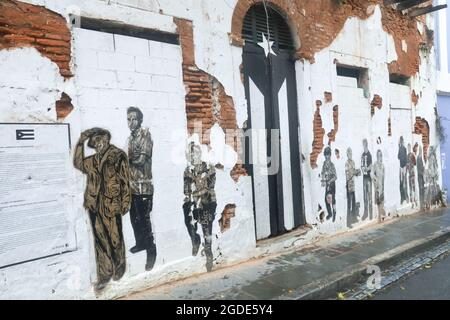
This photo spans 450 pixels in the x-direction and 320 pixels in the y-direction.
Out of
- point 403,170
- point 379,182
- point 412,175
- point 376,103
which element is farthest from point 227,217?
point 412,175

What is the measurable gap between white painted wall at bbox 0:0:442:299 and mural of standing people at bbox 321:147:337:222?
0.16m

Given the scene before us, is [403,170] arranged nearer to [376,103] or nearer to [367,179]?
[367,179]

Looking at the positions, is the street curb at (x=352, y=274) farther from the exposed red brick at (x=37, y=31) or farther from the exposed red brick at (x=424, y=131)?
the exposed red brick at (x=424, y=131)

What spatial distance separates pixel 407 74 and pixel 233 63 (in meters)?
5.92

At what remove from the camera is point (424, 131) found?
1008 cm

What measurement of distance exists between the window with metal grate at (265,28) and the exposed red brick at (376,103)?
8.81 ft

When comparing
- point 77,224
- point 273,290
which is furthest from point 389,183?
point 77,224

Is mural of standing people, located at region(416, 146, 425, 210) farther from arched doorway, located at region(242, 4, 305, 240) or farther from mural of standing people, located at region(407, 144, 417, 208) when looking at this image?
arched doorway, located at region(242, 4, 305, 240)

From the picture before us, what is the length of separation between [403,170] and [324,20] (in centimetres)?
435

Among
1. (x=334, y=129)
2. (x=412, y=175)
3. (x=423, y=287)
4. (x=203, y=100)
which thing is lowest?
(x=423, y=287)

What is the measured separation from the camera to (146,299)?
430 centimetres

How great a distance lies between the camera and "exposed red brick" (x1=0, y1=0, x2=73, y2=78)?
358 centimetres

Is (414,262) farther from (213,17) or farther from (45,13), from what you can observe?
(45,13)

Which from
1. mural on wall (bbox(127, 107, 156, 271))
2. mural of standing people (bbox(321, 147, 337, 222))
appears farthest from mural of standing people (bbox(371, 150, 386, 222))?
mural on wall (bbox(127, 107, 156, 271))
